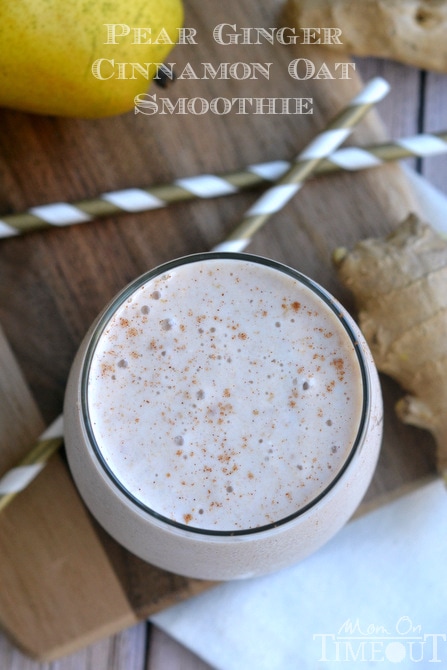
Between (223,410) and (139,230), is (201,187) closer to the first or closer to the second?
(139,230)

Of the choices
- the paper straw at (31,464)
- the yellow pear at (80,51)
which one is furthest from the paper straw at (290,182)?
the yellow pear at (80,51)

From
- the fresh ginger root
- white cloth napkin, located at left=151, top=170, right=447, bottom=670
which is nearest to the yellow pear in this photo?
the fresh ginger root

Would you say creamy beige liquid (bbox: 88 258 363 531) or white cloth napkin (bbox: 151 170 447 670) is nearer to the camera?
creamy beige liquid (bbox: 88 258 363 531)

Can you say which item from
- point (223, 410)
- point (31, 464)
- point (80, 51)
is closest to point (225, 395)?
point (223, 410)

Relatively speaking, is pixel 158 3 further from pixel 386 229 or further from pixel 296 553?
pixel 296 553

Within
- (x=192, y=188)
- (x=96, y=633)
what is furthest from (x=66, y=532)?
(x=192, y=188)

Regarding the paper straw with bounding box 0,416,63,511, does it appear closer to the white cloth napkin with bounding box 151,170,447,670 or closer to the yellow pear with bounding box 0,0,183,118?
the white cloth napkin with bounding box 151,170,447,670
